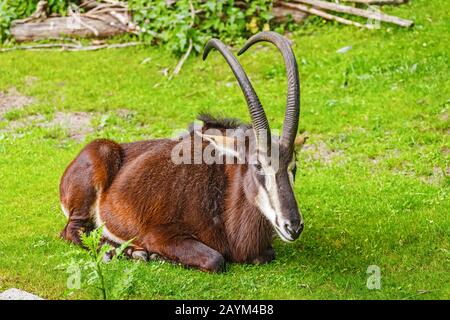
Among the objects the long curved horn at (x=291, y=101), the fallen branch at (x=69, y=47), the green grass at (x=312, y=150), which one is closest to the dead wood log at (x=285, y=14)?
the green grass at (x=312, y=150)

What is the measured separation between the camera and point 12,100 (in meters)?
15.5

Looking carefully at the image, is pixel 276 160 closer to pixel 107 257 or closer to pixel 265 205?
pixel 265 205

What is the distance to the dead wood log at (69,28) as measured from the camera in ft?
58.0

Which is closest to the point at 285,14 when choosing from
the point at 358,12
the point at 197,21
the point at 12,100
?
the point at 358,12

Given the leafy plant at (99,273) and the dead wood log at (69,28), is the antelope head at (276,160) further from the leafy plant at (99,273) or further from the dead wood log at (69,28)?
the dead wood log at (69,28)

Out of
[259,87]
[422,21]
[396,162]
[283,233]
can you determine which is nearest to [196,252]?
[283,233]

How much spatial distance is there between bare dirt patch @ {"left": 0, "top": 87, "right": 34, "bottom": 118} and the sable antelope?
18.2 feet

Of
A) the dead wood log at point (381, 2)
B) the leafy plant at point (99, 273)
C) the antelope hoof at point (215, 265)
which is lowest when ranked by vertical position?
the antelope hoof at point (215, 265)

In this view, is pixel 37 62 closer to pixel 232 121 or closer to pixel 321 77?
pixel 321 77

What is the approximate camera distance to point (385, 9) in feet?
55.1

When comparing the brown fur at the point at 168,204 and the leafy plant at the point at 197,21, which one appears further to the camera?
the leafy plant at the point at 197,21

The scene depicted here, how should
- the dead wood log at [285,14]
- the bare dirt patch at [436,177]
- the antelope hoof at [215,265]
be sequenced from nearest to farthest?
the antelope hoof at [215,265]
the bare dirt patch at [436,177]
the dead wood log at [285,14]

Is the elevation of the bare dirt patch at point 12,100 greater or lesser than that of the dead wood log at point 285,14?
lesser

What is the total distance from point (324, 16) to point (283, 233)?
962cm
